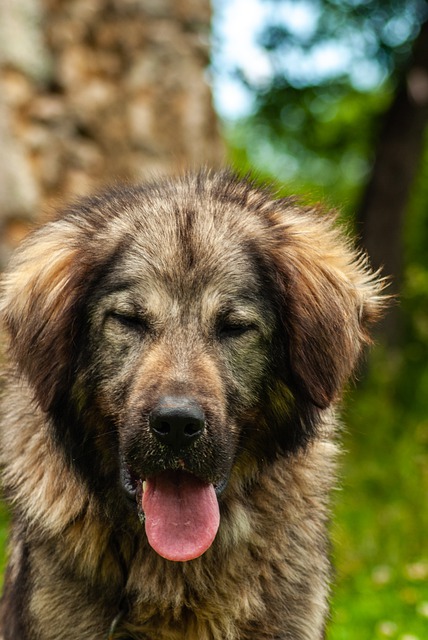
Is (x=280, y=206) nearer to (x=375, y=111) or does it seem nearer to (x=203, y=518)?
(x=203, y=518)

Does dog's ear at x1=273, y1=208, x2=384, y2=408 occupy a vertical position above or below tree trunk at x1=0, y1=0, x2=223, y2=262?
below

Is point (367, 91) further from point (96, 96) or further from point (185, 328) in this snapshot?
point (185, 328)

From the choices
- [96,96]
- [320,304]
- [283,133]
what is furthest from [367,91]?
[320,304]

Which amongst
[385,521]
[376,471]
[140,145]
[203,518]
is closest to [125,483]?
[203,518]

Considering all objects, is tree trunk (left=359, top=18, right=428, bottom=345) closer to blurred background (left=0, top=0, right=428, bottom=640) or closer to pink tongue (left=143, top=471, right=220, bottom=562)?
blurred background (left=0, top=0, right=428, bottom=640)

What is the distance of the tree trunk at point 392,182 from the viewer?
11375 mm

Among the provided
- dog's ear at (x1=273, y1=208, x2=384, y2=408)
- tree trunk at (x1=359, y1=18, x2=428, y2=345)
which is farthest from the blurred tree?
dog's ear at (x1=273, y1=208, x2=384, y2=408)

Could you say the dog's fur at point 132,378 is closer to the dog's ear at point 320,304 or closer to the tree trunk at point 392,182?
the dog's ear at point 320,304

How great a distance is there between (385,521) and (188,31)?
16.1ft

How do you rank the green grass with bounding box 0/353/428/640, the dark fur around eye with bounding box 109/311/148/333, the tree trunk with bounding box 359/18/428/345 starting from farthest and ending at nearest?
the tree trunk with bounding box 359/18/428/345 → the green grass with bounding box 0/353/428/640 → the dark fur around eye with bounding box 109/311/148/333

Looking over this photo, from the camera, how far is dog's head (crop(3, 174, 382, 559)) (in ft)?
11.8

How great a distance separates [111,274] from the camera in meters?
3.88

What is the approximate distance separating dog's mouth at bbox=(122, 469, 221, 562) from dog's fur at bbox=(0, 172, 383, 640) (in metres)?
0.11

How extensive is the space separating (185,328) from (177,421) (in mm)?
448
